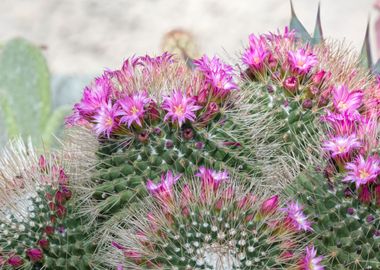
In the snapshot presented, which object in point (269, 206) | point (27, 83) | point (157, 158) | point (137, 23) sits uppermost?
point (137, 23)

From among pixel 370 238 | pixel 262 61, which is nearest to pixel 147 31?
pixel 262 61

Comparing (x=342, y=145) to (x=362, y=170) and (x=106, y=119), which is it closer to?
(x=362, y=170)

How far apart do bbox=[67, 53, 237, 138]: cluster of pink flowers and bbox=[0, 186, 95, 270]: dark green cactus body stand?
0.57 feet

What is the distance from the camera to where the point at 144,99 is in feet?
5.09

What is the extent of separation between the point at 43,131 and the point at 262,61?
1.76 m

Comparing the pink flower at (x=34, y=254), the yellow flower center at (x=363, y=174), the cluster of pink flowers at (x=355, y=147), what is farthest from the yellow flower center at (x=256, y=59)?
the pink flower at (x=34, y=254)

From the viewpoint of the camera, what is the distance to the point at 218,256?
1.34 meters

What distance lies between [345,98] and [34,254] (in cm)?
67

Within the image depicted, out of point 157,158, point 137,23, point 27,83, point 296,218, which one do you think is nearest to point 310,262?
point 296,218

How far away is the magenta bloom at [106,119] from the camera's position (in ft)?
5.10

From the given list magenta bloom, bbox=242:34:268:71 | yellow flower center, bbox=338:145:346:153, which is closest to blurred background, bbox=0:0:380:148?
magenta bloom, bbox=242:34:268:71

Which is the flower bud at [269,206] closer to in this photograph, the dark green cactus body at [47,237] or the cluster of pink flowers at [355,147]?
the cluster of pink flowers at [355,147]

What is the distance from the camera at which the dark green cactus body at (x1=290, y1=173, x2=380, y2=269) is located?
140 cm

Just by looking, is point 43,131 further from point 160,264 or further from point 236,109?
point 160,264
